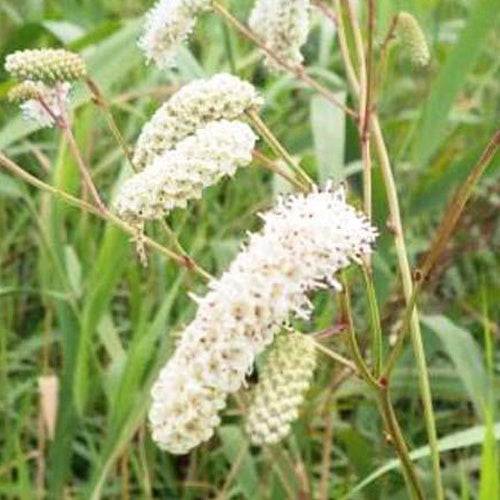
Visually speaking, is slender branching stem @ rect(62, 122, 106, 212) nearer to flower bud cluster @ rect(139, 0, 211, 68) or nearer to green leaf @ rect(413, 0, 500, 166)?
flower bud cluster @ rect(139, 0, 211, 68)

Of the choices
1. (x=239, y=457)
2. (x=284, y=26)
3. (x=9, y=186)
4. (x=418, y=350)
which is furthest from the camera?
(x=9, y=186)

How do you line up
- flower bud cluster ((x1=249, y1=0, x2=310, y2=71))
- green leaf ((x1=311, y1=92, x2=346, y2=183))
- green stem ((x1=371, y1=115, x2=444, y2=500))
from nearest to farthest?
green stem ((x1=371, y1=115, x2=444, y2=500)) → flower bud cluster ((x1=249, y1=0, x2=310, y2=71)) → green leaf ((x1=311, y1=92, x2=346, y2=183))

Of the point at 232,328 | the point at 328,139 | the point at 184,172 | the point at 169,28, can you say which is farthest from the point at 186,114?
the point at 328,139

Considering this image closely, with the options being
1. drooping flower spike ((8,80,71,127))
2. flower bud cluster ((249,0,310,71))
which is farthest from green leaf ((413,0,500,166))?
drooping flower spike ((8,80,71,127))

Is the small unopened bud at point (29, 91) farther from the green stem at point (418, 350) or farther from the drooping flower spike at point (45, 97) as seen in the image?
the green stem at point (418, 350)

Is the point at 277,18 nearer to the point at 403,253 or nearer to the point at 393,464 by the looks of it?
the point at 403,253

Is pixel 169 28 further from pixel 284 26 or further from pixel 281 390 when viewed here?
pixel 281 390

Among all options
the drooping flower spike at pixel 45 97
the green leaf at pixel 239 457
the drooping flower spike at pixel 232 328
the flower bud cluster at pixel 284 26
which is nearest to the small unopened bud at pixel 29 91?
the drooping flower spike at pixel 45 97
